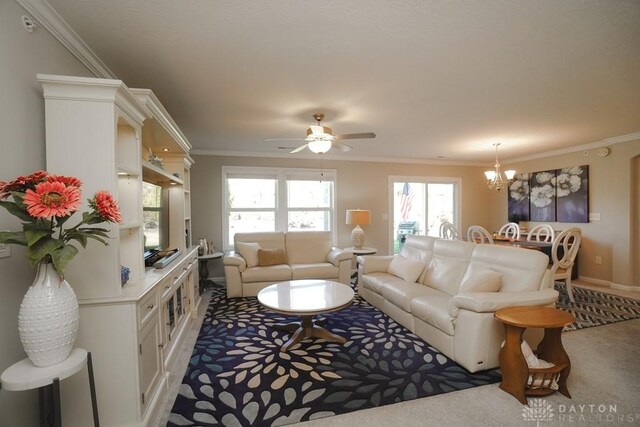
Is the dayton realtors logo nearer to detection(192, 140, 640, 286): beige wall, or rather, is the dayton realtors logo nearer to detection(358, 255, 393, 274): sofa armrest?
detection(358, 255, 393, 274): sofa armrest

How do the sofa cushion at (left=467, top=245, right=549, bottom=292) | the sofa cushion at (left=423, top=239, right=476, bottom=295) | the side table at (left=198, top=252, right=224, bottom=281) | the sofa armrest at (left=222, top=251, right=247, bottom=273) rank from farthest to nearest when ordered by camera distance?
the side table at (left=198, top=252, right=224, bottom=281)
the sofa armrest at (left=222, top=251, right=247, bottom=273)
the sofa cushion at (left=423, top=239, right=476, bottom=295)
the sofa cushion at (left=467, top=245, right=549, bottom=292)

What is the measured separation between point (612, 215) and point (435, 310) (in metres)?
4.44

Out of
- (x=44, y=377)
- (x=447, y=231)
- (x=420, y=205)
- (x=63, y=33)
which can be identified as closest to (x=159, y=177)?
(x=63, y=33)

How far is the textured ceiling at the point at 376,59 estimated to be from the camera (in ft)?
5.29

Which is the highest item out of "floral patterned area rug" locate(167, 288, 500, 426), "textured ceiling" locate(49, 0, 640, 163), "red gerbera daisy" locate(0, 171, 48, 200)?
"textured ceiling" locate(49, 0, 640, 163)

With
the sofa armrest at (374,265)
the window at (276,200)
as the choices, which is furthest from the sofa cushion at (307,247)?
the sofa armrest at (374,265)

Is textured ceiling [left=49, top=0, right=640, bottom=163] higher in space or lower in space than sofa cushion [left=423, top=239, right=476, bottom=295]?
higher

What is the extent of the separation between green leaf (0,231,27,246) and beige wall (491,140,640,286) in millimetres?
6910

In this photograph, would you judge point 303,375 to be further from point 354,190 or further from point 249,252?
point 354,190

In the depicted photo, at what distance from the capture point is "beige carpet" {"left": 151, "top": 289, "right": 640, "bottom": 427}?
172 cm

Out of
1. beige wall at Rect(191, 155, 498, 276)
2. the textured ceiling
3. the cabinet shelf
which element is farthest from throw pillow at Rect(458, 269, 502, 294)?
beige wall at Rect(191, 155, 498, 276)

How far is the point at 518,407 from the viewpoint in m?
1.83

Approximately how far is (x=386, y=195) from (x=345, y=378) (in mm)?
4529

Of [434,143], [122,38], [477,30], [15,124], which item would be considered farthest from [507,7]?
[434,143]
